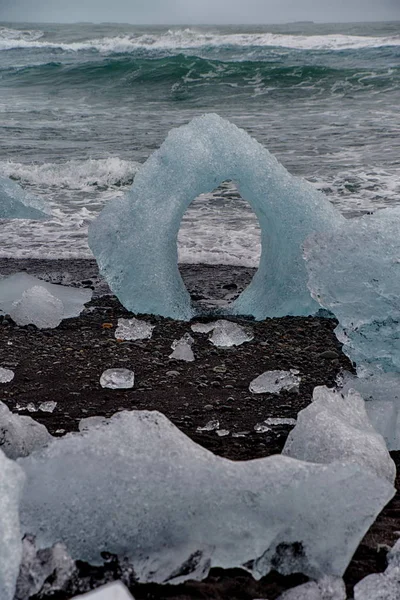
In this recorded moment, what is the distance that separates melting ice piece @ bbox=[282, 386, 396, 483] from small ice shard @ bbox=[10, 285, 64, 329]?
1.74m

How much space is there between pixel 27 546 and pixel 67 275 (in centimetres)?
293

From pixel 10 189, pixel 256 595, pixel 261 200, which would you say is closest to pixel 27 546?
pixel 256 595

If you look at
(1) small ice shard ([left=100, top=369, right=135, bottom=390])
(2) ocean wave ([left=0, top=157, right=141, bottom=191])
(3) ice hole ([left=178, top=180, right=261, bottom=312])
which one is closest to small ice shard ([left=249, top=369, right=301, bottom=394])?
(1) small ice shard ([left=100, top=369, right=135, bottom=390])

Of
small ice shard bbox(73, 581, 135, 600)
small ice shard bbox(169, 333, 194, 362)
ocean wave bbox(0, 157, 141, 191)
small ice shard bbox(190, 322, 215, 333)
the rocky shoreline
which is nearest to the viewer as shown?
small ice shard bbox(73, 581, 135, 600)

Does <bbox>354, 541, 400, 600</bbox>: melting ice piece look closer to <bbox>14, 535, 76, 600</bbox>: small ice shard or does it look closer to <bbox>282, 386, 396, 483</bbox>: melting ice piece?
<bbox>282, 386, 396, 483</bbox>: melting ice piece

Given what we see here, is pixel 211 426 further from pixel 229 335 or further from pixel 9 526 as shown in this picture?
pixel 9 526

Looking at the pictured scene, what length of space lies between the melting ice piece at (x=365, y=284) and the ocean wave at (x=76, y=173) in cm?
440

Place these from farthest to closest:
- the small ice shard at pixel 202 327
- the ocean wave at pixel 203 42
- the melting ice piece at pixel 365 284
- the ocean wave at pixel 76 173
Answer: the ocean wave at pixel 203 42 < the ocean wave at pixel 76 173 < the small ice shard at pixel 202 327 < the melting ice piece at pixel 365 284

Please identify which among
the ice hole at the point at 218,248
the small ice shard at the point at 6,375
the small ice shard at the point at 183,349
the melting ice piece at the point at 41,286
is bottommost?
the ice hole at the point at 218,248

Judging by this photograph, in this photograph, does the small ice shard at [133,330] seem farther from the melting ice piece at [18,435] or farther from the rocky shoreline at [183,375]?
the melting ice piece at [18,435]

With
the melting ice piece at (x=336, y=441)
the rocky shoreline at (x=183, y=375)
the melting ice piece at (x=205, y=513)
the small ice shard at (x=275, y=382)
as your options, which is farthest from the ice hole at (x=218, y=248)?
the melting ice piece at (x=205, y=513)

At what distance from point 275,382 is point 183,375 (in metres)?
0.40

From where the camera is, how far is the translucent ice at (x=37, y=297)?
3.87 meters

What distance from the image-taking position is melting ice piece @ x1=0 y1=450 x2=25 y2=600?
163 centimetres
